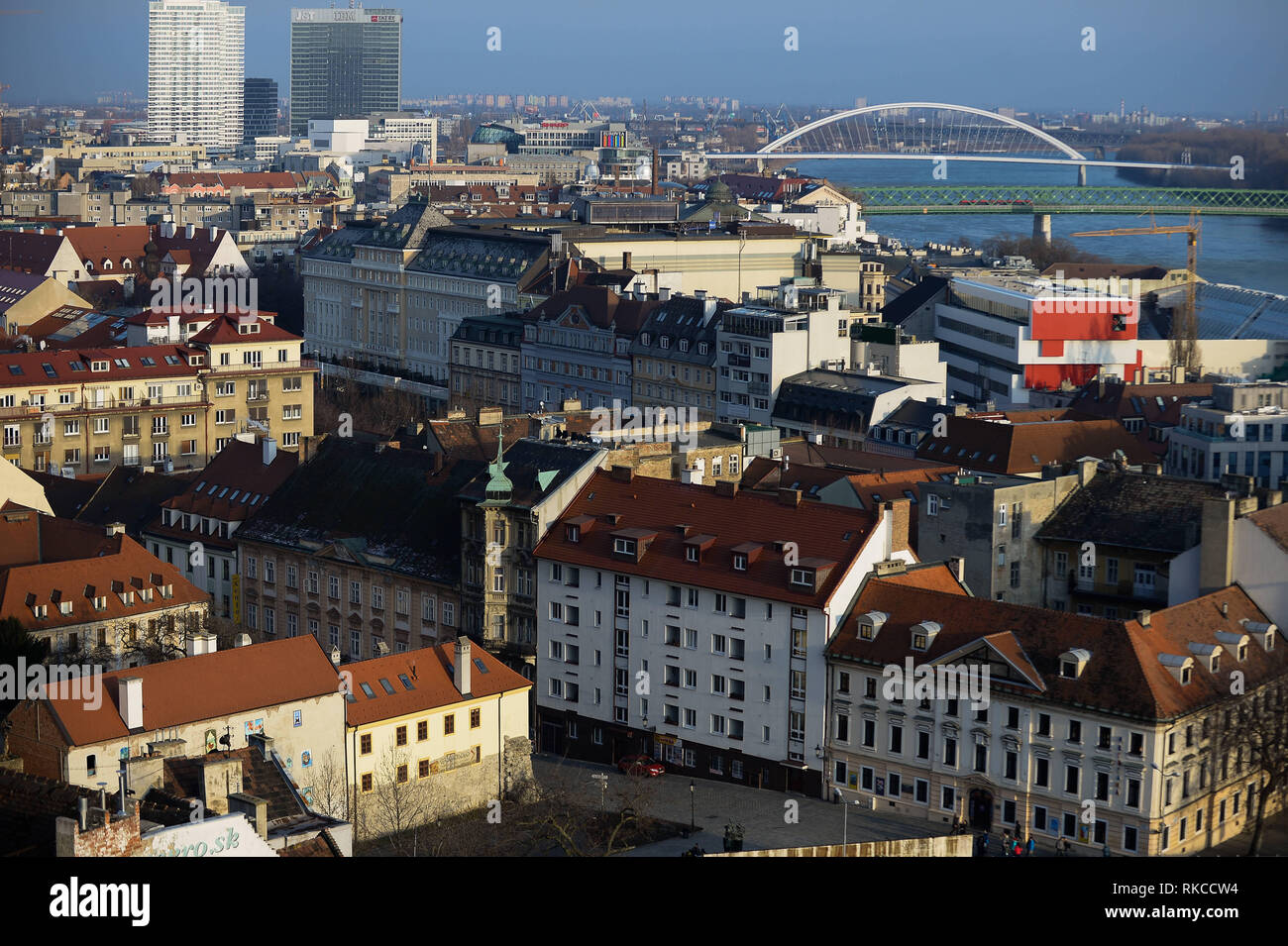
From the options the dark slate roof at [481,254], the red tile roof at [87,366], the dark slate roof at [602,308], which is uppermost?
the dark slate roof at [481,254]

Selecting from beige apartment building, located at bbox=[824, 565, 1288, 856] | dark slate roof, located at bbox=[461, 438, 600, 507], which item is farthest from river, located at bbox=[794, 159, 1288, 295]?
beige apartment building, located at bbox=[824, 565, 1288, 856]

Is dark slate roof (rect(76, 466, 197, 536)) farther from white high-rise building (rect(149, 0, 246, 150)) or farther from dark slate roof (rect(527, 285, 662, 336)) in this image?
white high-rise building (rect(149, 0, 246, 150))

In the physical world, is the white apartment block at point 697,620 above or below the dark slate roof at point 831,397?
below

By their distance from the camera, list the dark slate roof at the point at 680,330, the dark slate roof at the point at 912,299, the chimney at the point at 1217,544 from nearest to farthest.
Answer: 1. the chimney at the point at 1217,544
2. the dark slate roof at the point at 680,330
3. the dark slate roof at the point at 912,299

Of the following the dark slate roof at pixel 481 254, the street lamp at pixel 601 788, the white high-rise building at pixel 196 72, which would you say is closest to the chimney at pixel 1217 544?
the street lamp at pixel 601 788

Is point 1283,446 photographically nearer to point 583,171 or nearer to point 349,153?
point 583,171

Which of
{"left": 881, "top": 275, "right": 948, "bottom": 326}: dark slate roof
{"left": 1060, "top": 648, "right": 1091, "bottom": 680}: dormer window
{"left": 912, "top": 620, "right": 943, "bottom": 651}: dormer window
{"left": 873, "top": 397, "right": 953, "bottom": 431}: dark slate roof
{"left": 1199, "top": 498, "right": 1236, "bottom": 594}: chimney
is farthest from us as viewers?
{"left": 881, "top": 275, "right": 948, "bottom": 326}: dark slate roof

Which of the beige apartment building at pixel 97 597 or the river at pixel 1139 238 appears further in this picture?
the river at pixel 1139 238

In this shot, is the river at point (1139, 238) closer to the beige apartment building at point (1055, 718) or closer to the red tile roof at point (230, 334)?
the red tile roof at point (230, 334)
